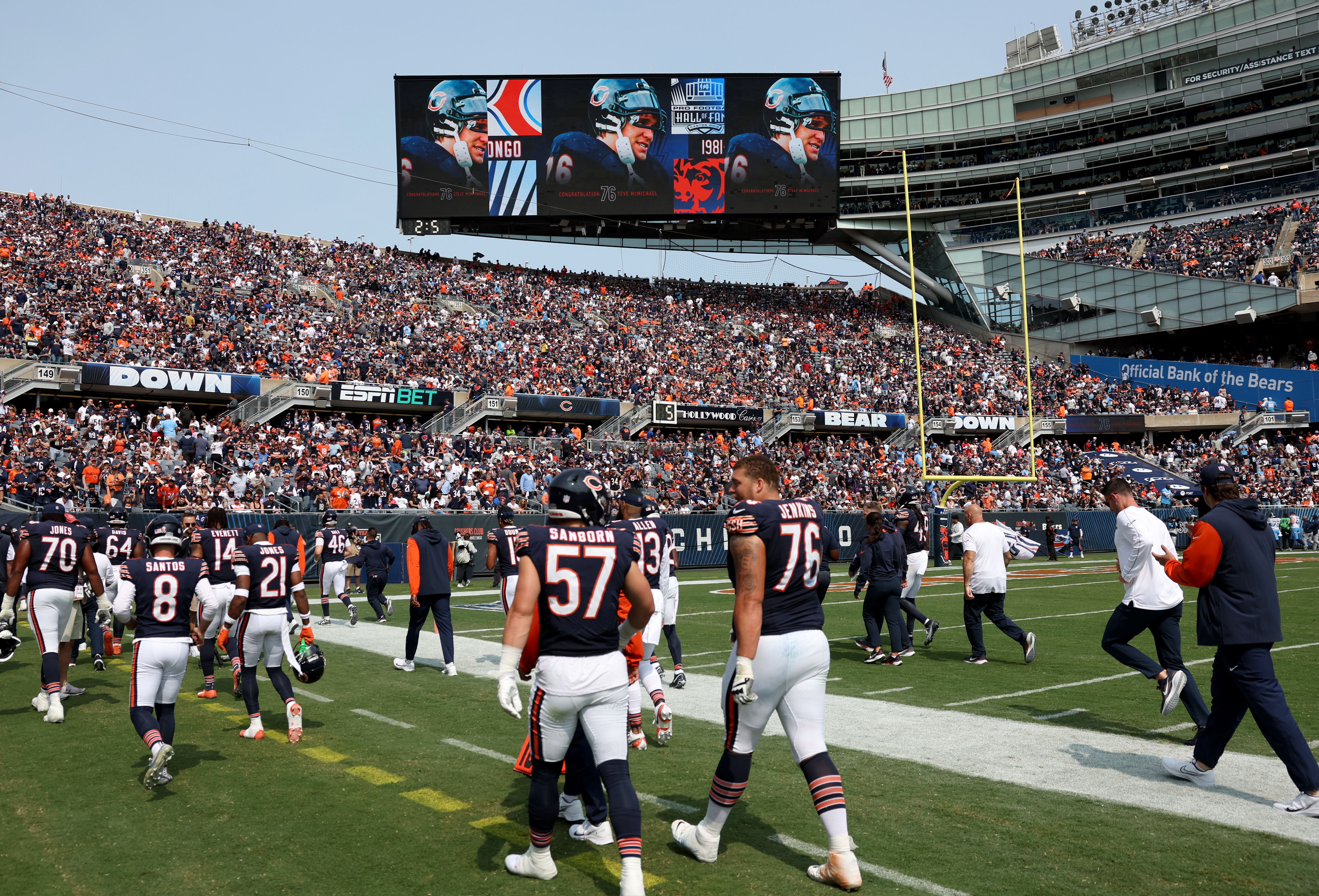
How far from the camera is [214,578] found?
934 cm

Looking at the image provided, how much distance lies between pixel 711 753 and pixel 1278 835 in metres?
3.56

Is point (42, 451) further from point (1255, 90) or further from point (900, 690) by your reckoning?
point (1255, 90)

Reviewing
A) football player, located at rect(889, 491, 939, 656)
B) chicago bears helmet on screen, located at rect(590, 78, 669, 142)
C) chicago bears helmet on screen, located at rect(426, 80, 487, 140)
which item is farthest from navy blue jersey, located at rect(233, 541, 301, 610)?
chicago bears helmet on screen, located at rect(590, 78, 669, 142)

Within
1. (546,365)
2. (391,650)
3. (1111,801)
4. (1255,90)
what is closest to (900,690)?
(1111,801)

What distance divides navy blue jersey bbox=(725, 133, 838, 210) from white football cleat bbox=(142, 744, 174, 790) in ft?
133

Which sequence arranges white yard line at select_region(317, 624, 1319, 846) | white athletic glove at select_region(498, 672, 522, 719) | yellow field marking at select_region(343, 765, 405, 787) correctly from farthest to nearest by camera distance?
yellow field marking at select_region(343, 765, 405, 787)
white yard line at select_region(317, 624, 1319, 846)
white athletic glove at select_region(498, 672, 522, 719)

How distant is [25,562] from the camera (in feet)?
27.3

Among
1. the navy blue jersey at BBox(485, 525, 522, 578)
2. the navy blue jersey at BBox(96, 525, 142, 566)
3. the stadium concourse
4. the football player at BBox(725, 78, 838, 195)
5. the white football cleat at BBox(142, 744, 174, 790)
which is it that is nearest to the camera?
the white football cleat at BBox(142, 744, 174, 790)

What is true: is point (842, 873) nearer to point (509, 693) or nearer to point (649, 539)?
point (509, 693)

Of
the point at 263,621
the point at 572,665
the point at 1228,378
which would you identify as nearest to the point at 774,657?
the point at 572,665

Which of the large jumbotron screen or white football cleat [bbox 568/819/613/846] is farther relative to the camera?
the large jumbotron screen

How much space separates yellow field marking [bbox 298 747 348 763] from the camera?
681 cm

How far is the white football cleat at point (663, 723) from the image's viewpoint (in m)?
7.03

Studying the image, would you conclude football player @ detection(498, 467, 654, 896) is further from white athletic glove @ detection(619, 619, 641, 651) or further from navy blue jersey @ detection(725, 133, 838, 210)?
navy blue jersey @ detection(725, 133, 838, 210)
